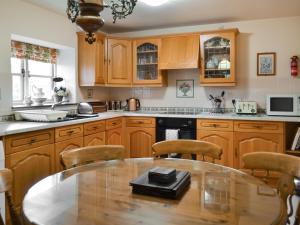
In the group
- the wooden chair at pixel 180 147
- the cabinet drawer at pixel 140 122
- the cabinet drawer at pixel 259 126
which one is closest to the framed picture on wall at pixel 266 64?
the cabinet drawer at pixel 259 126

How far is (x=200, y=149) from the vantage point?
194cm

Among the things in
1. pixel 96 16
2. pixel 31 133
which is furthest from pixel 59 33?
pixel 96 16

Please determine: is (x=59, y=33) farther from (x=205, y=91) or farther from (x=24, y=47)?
(x=205, y=91)

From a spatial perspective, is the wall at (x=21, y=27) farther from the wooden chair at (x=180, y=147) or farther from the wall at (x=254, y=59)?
the wooden chair at (x=180, y=147)

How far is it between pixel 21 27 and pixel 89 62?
107cm

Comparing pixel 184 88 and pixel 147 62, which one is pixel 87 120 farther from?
pixel 184 88

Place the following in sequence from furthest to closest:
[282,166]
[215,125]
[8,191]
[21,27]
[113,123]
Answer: [113,123], [215,125], [21,27], [282,166], [8,191]

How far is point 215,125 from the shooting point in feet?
11.6

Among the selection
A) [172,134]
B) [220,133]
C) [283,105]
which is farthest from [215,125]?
[283,105]

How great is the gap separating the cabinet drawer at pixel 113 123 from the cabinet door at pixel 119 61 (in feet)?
2.05

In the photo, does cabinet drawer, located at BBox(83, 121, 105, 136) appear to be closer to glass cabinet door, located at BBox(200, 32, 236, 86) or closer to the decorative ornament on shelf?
glass cabinet door, located at BBox(200, 32, 236, 86)

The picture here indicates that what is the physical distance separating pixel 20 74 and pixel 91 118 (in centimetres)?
101

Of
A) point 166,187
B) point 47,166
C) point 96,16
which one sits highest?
point 96,16

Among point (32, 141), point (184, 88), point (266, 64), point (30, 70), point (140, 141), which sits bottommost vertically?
point (140, 141)
